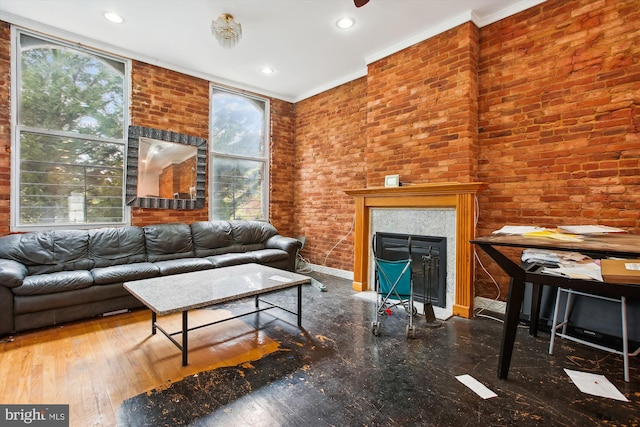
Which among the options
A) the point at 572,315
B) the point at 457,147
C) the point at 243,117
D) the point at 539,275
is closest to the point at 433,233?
the point at 457,147

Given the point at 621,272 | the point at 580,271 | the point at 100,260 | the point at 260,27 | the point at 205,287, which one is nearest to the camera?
the point at 621,272

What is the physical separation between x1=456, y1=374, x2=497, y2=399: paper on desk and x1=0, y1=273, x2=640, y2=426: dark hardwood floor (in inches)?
1.5

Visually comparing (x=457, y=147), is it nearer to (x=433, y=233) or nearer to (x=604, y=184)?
(x=433, y=233)

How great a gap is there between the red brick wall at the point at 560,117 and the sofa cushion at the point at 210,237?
350cm

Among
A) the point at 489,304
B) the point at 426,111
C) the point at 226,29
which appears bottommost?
the point at 489,304

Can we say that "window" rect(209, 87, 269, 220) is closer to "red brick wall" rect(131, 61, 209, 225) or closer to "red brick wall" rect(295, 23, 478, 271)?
"red brick wall" rect(131, 61, 209, 225)

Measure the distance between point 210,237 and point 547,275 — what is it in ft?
13.2

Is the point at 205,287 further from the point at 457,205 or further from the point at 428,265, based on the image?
the point at 457,205

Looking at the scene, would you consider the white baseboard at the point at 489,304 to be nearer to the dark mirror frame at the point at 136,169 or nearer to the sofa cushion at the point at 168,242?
the sofa cushion at the point at 168,242

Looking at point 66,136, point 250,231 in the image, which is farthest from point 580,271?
point 66,136

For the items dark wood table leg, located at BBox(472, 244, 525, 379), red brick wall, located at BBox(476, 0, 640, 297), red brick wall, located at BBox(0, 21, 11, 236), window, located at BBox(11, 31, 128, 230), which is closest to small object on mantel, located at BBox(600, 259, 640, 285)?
dark wood table leg, located at BBox(472, 244, 525, 379)

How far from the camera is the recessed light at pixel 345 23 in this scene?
3.22 metres

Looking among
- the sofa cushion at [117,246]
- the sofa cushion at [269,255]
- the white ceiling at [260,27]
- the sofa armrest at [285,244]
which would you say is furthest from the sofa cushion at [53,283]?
the white ceiling at [260,27]

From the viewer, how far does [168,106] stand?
4.37 meters
